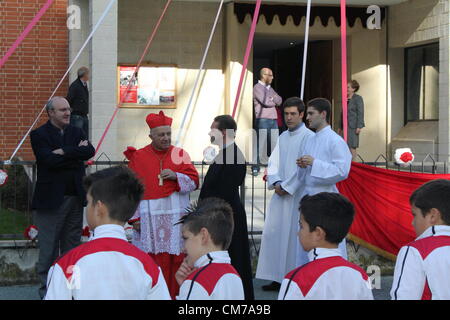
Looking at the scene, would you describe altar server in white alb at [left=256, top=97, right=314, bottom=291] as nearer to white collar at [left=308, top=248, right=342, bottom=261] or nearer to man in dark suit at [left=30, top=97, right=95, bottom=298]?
man in dark suit at [left=30, top=97, right=95, bottom=298]

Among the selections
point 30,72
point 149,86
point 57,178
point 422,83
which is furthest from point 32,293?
point 422,83

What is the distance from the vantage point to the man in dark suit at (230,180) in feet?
22.0

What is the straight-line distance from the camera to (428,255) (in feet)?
12.3

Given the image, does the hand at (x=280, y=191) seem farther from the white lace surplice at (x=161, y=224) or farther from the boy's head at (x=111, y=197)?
the boy's head at (x=111, y=197)

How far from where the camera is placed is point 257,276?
804 centimetres

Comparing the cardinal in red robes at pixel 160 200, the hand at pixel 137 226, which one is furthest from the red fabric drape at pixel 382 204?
the hand at pixel 137 226

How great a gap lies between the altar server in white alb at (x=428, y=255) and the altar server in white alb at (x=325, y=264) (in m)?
0.21

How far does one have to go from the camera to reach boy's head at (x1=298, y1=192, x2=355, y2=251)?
3.67 m

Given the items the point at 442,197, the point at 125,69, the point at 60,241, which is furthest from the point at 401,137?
the point at 442,197

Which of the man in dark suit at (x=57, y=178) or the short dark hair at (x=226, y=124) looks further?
the man in dark suit at (x=57, y=178)

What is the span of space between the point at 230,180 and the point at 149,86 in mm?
9861

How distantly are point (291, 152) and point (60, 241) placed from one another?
247 centimetres

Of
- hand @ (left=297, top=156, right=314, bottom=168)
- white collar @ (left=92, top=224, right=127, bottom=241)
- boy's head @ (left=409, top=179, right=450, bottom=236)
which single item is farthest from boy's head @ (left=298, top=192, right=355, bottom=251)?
hand @ (left=297, top=156, right=314, bottom=168)

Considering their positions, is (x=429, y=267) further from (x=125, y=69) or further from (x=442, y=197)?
(x=125, y=69)
